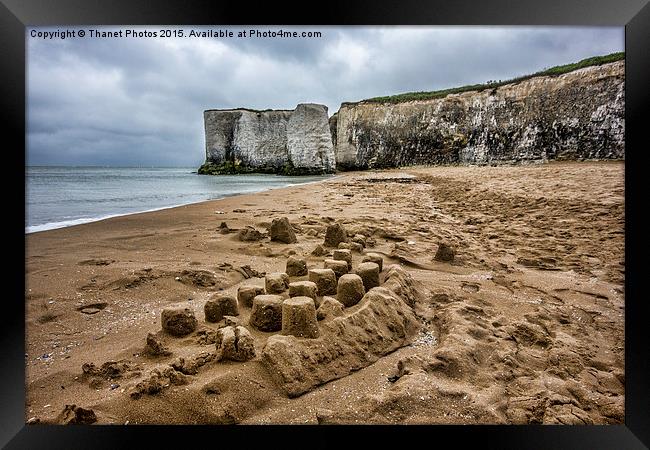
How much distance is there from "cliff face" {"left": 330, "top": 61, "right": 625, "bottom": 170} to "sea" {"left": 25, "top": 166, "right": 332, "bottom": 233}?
11.9 feet

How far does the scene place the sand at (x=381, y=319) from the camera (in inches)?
60.1

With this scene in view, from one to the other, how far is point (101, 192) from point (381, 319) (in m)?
5.41

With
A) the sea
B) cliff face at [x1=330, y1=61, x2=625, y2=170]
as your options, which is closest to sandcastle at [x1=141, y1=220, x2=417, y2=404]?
the sea

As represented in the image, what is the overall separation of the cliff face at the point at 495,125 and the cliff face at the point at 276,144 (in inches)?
159

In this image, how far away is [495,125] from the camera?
43.3ft

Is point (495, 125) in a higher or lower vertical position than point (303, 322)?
higher

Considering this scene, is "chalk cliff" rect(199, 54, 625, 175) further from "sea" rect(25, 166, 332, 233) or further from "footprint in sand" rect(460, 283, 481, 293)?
"footprint in sand" rect(460, 283, 481, 293)

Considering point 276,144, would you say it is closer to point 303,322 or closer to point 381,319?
point 381,319

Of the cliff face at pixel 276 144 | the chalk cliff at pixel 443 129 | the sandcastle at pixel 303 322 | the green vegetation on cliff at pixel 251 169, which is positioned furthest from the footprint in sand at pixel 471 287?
the green vegetation on cliff at pixel 251 169

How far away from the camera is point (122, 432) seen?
1562 millimetres
